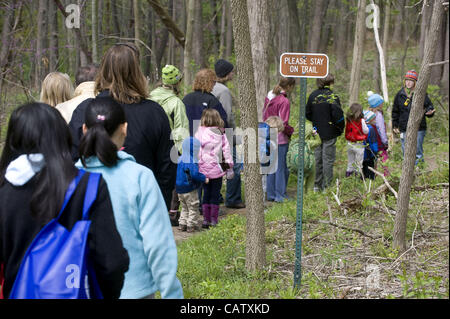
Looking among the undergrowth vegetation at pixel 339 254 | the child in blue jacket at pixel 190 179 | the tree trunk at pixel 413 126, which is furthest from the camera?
the child in blue jacket at pixel 190 179

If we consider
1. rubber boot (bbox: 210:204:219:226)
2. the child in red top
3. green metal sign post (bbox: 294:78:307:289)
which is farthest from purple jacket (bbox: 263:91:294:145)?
green metal sign post (bbox: 294:78:307:289)

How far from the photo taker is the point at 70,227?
2.41m

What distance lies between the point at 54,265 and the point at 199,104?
5531mm

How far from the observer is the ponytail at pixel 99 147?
2.67 metres

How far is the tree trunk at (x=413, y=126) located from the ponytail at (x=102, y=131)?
8.93ft

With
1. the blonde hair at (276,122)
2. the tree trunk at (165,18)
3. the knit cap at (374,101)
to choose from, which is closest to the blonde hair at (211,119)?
the blonde hair at (276,122)

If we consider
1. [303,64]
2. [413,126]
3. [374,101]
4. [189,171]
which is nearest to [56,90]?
[303,64]

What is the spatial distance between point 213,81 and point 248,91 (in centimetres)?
303

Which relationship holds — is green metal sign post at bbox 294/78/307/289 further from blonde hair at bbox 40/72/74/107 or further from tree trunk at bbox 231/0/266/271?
blonde hair at bbox 40/72/74/107

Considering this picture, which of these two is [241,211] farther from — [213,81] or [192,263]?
[192,263]

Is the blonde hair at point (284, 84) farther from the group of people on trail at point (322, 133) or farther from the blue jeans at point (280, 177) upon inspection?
the blue jeans at point (280, 177)

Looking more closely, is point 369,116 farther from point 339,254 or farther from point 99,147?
point 99,147

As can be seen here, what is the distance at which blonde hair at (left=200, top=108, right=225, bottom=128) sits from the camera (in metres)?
7.29
